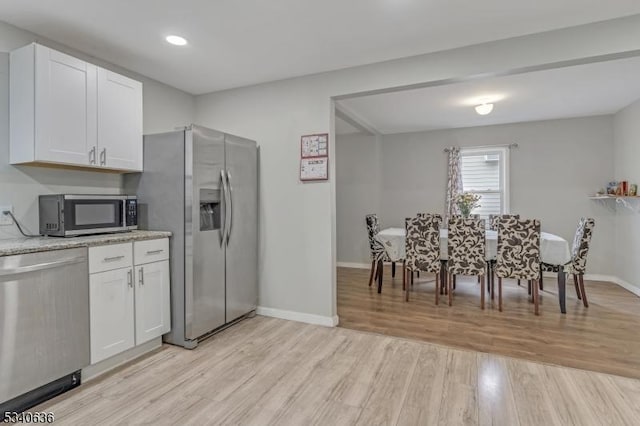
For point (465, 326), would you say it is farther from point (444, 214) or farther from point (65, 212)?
point (65, 212)

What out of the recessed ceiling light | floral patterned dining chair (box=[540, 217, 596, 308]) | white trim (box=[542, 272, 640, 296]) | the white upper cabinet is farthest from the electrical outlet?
white trim (box=[542, 272, 640, 296])

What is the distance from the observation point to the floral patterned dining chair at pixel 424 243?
4.06 m

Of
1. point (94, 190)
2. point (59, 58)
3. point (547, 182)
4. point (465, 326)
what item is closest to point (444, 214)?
point (547, 182)

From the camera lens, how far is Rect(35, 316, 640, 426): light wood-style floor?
1.91m

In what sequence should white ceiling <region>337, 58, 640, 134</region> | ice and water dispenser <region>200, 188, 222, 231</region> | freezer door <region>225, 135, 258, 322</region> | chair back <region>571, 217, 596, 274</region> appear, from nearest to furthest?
ice and water dispenser <region>200, 188, 222, 231</region>
freezer door <region>225, 135, 258, 322</region>
white ceiling <region>337, 58, 640, 134</region>
chair back <region>571, 217, 596, 274</region>

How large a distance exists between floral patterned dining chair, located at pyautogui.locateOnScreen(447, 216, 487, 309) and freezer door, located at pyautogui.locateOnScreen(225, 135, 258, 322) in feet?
7.39

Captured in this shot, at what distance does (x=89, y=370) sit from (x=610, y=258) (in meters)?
6.70

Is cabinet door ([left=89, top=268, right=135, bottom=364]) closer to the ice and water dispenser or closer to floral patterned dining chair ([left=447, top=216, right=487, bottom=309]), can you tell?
the ice and water dispenser

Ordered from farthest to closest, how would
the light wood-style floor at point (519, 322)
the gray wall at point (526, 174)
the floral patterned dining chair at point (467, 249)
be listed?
the gray wall at point (526, 174), the floral patterned dining chair at point (467, 249), the light wood-style floor at point (519, 322)

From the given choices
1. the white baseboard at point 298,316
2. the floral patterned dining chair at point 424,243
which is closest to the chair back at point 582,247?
the floral patterned dining chair at point 424,243

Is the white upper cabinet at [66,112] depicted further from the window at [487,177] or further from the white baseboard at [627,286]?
the white baseboard at [627,286]

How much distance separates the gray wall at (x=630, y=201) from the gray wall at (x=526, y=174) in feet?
0.47

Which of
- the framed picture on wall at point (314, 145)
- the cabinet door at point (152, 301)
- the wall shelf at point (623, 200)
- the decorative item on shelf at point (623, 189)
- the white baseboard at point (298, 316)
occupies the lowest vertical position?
the white baseboard at point (298, 316)

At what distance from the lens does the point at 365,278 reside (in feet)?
17.9
